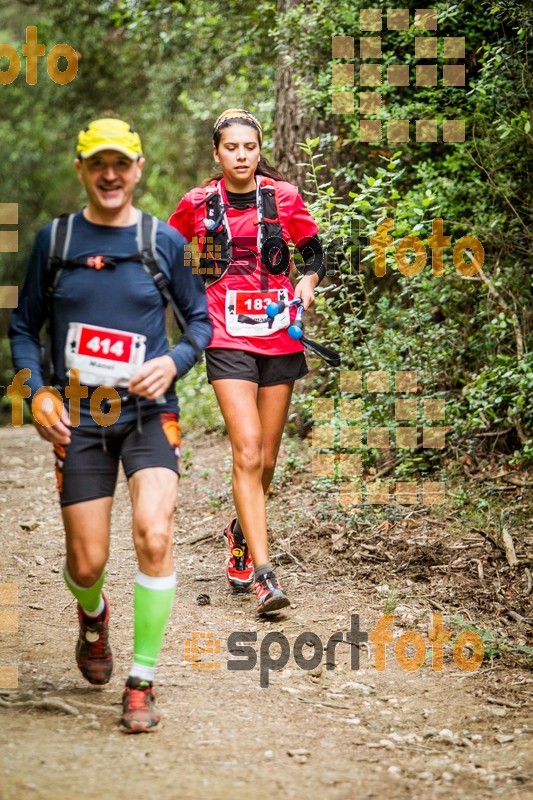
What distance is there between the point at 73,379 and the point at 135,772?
4.61ft

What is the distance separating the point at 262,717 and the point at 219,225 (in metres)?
2.55

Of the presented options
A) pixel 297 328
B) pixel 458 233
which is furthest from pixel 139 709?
pixel 458 233

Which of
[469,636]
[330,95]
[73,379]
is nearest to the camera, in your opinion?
[73,379]

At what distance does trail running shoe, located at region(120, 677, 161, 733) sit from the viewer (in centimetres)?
347

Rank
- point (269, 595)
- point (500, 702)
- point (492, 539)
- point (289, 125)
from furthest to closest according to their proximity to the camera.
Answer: point (289, 125), point (492, 539), point (269, 595), point (500, 702)

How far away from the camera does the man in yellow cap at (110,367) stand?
11.5 ft

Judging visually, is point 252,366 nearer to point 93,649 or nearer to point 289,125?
point 93,649

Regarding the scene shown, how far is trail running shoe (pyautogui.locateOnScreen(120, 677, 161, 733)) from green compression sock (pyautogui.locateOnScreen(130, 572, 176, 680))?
0.13 ft

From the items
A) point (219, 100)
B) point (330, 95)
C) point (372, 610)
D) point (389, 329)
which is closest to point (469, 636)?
point (372, 610)

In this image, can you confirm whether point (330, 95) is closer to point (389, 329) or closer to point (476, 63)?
point (476, 63)

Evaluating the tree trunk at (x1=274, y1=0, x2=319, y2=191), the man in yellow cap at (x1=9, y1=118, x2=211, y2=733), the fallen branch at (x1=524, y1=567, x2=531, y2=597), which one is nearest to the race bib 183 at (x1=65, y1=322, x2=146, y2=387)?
the man in yellow cap at (x1=9, y1=118, x2=211, y2=733)

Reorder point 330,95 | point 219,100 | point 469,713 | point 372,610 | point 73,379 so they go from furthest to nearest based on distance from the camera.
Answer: point 219,100, point 330,95, point 372,610, point 469,713, point 73,379

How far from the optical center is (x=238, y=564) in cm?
550

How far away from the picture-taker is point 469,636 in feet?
15.4
